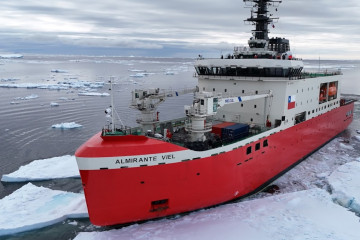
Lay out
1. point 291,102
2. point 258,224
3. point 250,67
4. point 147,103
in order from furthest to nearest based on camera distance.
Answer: point 291,102 → point 250,67 → point 147,103 → point 258,224

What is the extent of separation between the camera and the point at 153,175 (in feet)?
34.9

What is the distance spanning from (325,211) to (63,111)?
2907cm

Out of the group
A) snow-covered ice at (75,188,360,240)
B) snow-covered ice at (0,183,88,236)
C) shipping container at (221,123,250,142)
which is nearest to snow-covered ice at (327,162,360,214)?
snow-covered ice at (75,188,360,240)

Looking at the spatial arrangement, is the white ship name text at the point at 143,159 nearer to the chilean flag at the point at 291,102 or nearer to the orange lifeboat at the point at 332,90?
the chilean flag at the point at 291,102

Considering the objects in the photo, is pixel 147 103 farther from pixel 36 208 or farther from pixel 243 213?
pixel 36 208

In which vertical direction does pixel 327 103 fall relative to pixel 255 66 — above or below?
below

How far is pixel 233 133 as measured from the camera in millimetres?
13766

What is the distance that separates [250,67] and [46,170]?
510 inches

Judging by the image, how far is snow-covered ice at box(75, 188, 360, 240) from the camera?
1088 centimetres

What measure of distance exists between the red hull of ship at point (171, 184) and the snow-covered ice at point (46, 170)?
22.0ft

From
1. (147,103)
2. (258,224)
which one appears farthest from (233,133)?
(147,103)

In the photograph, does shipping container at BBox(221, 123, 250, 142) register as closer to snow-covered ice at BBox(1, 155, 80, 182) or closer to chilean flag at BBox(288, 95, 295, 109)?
chilean flag at BBox(288, 95, 295, 109)

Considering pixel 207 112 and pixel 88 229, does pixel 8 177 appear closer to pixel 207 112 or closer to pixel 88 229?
pixel 88 229

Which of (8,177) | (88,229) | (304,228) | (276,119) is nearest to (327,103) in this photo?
(276,119)
